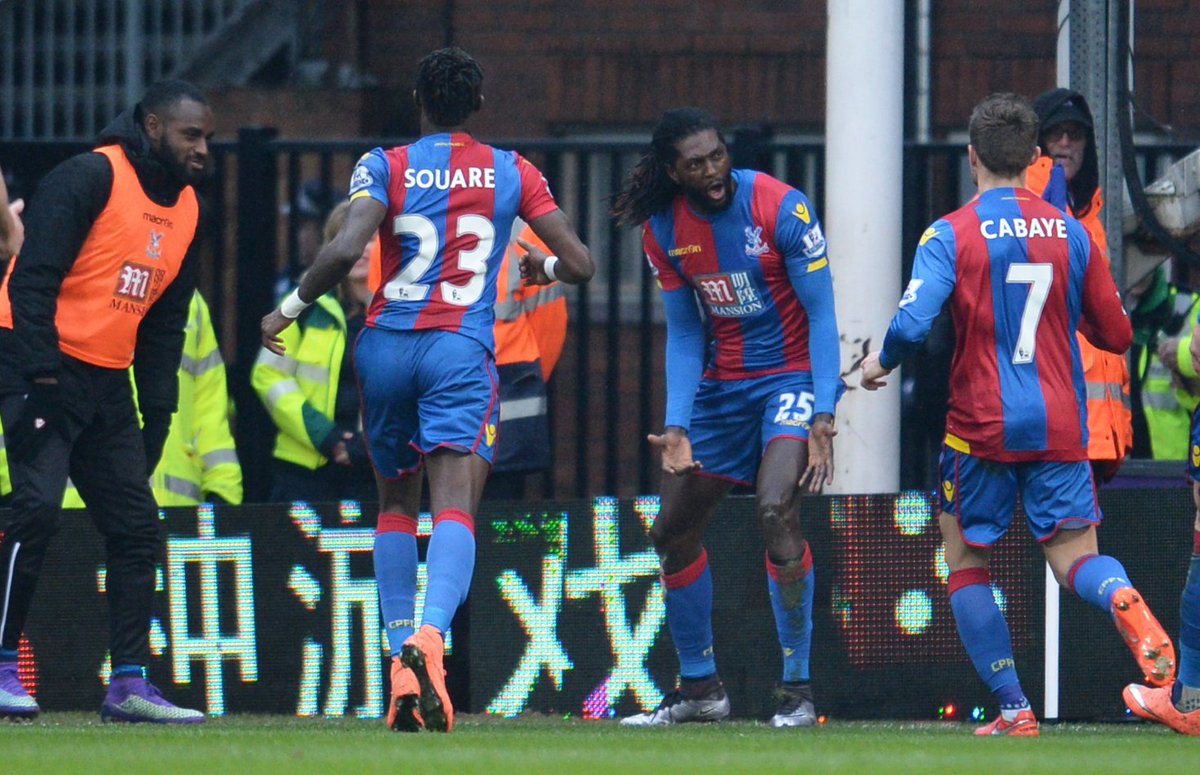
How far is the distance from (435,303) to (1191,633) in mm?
2651

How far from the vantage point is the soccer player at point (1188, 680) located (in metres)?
7.12

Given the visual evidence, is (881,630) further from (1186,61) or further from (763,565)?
(1186,61)

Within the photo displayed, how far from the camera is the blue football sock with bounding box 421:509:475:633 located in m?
6.82

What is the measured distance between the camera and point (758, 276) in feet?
25.5

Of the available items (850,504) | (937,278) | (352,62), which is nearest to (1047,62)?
(352,62)

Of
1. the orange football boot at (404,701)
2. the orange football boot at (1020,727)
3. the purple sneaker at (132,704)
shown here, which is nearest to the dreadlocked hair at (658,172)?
the orange football boot at (404,701)

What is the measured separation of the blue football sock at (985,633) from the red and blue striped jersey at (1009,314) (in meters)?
0.41

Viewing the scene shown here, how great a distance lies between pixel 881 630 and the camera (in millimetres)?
8500

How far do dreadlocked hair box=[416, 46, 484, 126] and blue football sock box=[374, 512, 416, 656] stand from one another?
129cm

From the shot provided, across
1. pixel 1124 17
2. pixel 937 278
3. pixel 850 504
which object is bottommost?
pixel 850 504

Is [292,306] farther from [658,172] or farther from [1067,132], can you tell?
[1067,132]

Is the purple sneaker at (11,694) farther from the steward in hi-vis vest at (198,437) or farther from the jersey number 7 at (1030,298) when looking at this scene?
the jersey number 7 at (1030,298)

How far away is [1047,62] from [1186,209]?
4.28 m

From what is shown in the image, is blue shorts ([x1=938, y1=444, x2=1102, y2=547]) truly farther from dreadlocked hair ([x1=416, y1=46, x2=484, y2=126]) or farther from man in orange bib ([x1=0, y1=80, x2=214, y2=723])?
man in orange bib ([x1=0, y1=80, x2=214, y2=723])
